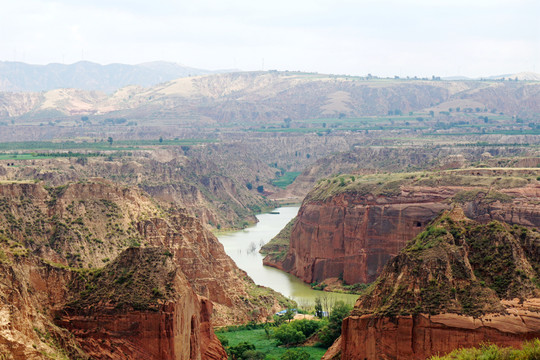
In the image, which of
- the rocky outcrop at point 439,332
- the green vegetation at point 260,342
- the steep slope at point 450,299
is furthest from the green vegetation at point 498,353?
the green vegetation at point 260,342

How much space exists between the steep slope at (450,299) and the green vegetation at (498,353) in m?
3.78

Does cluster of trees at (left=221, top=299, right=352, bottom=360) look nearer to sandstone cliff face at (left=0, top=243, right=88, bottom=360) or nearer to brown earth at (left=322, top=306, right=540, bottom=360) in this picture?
brown earth at (left=322, top=306, right=540, bottom=360)

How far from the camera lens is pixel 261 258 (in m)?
128

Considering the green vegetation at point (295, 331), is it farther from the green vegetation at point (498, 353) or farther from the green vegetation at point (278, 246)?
the green vegetation at point (278, 246)

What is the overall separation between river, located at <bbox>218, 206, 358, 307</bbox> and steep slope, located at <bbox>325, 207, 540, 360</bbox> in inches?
1252

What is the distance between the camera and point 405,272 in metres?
57.9

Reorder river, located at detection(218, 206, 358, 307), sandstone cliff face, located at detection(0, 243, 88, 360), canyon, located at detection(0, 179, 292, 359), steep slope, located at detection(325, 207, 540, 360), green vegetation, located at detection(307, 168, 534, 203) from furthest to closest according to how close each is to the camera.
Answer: river, located at detection(218, 206, 358, 307)
green vegetation, located at detection(307, 168, 534, 203)
steep slope, located at detection(325, 207, 540, 360)
canyon, located at detection(0, 179, 292, 359)
sandstone cliff face, located at detection(0, 243, 88, 360)

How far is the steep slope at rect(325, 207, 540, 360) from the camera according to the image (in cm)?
5331

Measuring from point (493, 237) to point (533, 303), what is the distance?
7.47 metres

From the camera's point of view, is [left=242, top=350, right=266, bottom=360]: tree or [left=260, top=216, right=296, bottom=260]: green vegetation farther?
[left=260, top=216, right=296, bottom=260]: green vegetation

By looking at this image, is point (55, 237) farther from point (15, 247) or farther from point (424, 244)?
point (424, 244)

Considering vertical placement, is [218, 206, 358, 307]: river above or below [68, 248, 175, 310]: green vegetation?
below

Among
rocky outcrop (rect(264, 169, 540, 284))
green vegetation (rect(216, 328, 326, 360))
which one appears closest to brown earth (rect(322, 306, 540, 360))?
green vegetation (rect(216, 328, 326, 360))

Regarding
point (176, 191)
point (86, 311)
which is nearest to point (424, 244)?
point (86, 311)
